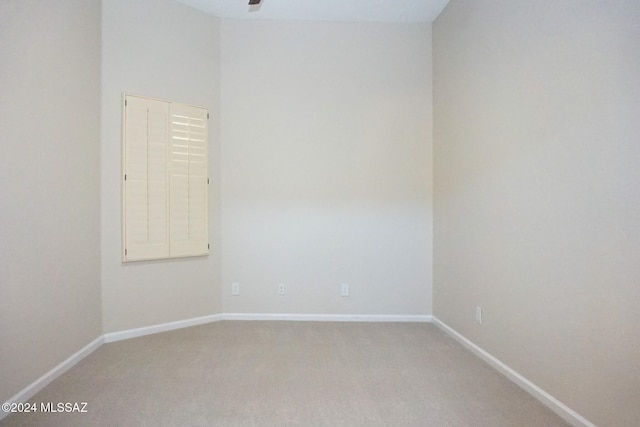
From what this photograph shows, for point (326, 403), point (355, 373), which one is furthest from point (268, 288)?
point (326, 403)

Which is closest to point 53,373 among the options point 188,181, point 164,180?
point 164,180

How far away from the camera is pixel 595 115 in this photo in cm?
179

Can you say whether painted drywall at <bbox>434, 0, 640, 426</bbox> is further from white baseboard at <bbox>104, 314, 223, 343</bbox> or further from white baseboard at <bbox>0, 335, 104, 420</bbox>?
white baseboard at <bbox>0, 335, 104, 420</bbox>

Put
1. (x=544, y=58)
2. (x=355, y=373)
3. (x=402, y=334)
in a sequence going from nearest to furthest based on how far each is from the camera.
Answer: (x=544, y=58) < (x=355, y=373) < (x=402, y=334)

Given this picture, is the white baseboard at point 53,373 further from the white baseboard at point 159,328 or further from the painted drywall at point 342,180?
the painted drywall at point 342,180

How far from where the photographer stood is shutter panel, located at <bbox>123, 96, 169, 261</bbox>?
10.6ft

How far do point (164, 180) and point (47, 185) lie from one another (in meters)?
1.08

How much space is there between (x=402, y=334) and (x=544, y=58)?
246 centimetres

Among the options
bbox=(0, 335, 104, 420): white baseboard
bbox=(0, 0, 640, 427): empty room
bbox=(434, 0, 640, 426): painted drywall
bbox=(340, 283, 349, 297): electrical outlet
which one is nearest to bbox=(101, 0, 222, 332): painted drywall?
bbox=(0, 0, 640, 427): empty room

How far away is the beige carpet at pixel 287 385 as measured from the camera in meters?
2.00

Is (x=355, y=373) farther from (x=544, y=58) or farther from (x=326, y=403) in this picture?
(x=544, y=58)

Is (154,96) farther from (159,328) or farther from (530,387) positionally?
(530,387)

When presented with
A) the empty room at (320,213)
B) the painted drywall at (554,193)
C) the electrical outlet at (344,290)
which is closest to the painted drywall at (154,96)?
the empty room at (320,213)

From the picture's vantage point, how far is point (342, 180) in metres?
3.86
